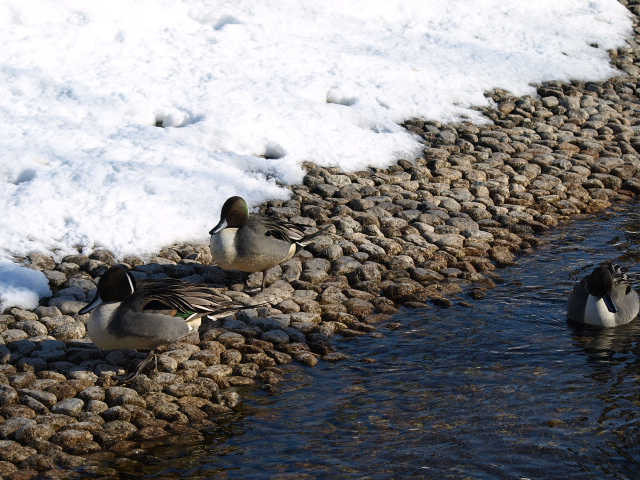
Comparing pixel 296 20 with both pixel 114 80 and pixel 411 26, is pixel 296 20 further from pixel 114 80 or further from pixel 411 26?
pixel 114 80

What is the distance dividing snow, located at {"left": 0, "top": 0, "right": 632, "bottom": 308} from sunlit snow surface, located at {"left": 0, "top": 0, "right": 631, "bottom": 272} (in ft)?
0.07

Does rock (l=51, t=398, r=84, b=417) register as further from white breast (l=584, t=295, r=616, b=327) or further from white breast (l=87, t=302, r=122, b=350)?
white breast (l=584, t=295, r=616, b=327)

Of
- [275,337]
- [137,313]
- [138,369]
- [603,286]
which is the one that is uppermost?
[603,286]

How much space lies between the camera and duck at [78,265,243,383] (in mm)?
5805

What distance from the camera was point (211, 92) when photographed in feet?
32.8

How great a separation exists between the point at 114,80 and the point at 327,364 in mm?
5185

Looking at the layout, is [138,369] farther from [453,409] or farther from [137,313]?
[453,409]

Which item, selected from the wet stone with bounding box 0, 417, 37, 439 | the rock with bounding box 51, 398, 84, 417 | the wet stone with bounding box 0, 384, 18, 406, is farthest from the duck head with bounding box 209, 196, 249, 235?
the wet stone with bounding box 0, 417, 37, 439

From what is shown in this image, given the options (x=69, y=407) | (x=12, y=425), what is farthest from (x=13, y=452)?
(x=69, y=407)

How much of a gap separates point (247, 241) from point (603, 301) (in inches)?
119

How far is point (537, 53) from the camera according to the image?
1270 cm

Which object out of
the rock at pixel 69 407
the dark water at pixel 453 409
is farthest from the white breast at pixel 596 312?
the rock at pixel 69 407

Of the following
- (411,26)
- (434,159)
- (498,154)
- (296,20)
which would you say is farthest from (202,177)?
(411,26)

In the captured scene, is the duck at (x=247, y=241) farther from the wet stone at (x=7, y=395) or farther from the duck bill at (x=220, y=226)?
the wet stone at (x=7, y=395)
